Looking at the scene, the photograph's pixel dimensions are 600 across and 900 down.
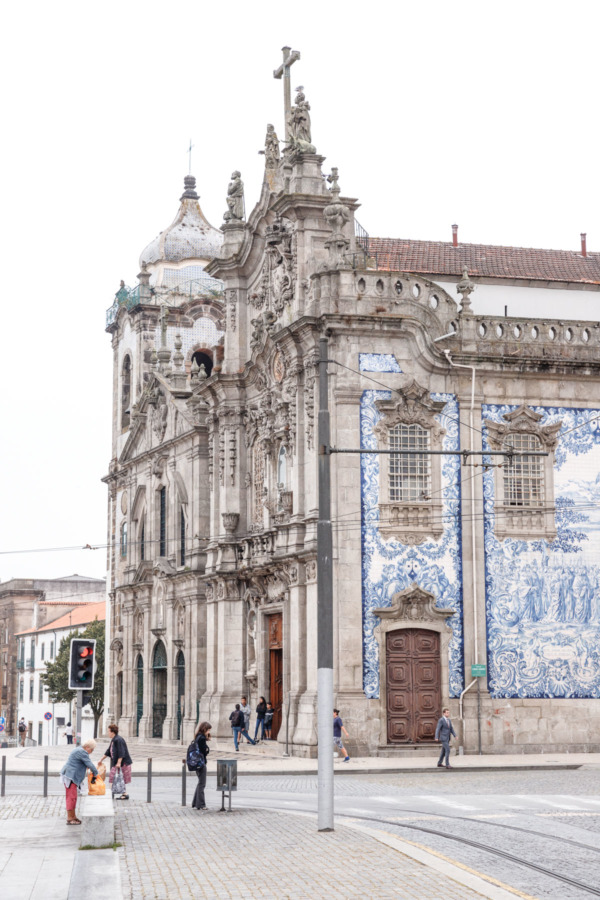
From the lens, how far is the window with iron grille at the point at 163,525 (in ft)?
168

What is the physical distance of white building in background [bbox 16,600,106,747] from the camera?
80.8 metres

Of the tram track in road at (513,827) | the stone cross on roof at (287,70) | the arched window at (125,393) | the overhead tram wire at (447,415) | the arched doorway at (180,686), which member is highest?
the stone cross on roof at (287,70)

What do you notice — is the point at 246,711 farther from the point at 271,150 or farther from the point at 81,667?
the point at 81,667

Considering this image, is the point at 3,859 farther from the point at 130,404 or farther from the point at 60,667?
the point at 60,667

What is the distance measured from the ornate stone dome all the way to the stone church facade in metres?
18.2

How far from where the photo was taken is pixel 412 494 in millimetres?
35156

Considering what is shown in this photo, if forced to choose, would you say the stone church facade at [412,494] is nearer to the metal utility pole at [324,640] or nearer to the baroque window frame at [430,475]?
the baroque window frame at [430,475]

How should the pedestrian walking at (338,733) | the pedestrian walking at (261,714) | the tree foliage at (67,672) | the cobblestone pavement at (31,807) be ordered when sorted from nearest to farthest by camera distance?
1. the cobblestone pavement at (31,807)
2. the pedestrian walking at (338,733)
3. the pedestrian walking at (261,714)
4. the tree foliage at (67,672)

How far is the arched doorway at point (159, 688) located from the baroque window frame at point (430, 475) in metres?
17.5

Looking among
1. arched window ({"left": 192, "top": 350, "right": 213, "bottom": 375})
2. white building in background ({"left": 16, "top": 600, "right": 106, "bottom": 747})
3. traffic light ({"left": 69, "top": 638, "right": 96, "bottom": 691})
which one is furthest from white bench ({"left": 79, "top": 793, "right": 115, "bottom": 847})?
white building in background ({"left": 16, "top": 600, "right": 106, "bottom": 747})

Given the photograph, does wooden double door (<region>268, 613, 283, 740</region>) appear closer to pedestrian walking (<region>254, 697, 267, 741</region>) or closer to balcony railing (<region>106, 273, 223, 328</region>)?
pedestrian walking (<region>254, 697, 267, 741</region>)

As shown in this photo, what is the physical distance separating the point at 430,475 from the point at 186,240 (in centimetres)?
2919

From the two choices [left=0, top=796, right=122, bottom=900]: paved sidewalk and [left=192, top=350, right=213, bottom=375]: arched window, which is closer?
[left=0, top=796, right=122, bottom=900]: paved sidewalk

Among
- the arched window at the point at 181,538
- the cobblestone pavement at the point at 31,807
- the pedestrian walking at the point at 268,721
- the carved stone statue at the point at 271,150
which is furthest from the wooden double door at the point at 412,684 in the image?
the carved stone statue at the point at 271,150
